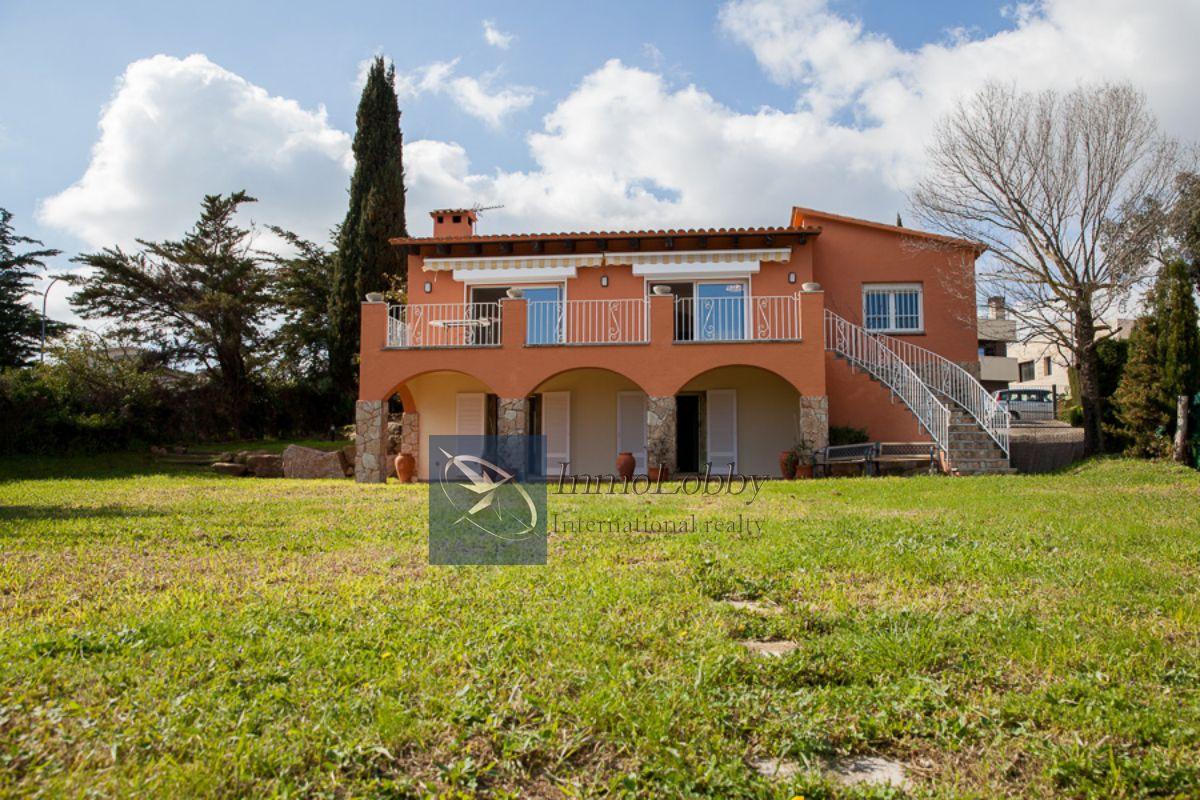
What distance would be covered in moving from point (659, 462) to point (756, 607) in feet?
33.3

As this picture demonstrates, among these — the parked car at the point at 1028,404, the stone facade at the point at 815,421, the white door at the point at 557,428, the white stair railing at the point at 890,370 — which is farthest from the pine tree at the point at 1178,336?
the parked car at the point at 1028,404

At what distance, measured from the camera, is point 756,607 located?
13.6 ft

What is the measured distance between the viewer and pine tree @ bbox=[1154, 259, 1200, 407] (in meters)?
12.8

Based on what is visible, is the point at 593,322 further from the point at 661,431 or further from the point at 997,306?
the point at 997,306

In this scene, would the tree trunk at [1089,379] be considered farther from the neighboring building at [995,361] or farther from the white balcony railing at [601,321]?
the neighboring building at [995,361]

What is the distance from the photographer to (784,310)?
15555 mm

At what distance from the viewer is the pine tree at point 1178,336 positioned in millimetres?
12812

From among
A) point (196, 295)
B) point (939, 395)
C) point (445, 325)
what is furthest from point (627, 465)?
point (196, 295)

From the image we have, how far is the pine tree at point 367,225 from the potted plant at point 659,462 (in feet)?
34.6

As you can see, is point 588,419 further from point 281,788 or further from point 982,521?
point 281,788

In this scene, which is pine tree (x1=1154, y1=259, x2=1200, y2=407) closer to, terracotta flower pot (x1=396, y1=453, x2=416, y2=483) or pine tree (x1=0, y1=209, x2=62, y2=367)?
terracotta flower pot (x1=396, y1=453, x2=416, y2=483)

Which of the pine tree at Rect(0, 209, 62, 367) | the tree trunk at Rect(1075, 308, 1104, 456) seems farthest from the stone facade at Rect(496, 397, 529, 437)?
the pine tree at Rect(0, 209, 62, 367)

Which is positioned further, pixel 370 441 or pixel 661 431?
pixel 370 441

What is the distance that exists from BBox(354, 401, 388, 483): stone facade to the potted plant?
537 cm
